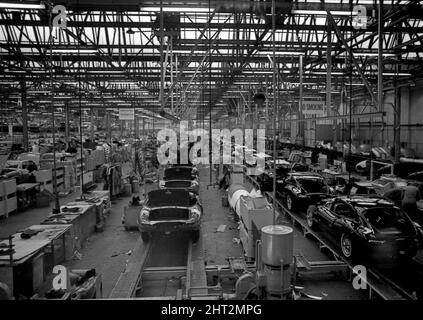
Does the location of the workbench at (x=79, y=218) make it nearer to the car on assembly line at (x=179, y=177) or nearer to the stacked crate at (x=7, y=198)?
the car on assembly line at (x=179, y=177)

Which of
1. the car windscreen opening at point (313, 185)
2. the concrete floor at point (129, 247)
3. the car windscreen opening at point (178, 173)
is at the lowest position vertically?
the concrete floor at point (129, 247)

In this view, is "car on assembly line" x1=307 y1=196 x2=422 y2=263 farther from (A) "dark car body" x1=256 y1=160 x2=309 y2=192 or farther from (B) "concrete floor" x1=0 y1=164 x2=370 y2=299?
(A) "dark car body" x1=256 y1=160 x2=309 y2=192

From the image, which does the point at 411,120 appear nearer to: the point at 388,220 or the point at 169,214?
the point at 388,220

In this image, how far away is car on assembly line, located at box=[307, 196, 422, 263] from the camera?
6.35 meters

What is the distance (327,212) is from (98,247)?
210 inches

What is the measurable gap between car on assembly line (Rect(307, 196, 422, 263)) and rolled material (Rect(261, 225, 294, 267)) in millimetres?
3042

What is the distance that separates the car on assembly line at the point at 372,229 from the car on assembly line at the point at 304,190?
2209 mm

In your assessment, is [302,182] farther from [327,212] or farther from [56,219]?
[56,219]

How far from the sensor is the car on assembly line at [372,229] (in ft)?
20.8

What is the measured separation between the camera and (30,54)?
631 inches

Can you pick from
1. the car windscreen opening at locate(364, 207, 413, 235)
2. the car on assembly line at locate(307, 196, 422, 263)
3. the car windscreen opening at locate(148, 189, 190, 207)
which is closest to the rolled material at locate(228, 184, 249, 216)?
the car windscreen opening at locate(148, 189, 190, 207)

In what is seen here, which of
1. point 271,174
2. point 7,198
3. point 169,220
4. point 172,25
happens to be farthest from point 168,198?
point 271,174

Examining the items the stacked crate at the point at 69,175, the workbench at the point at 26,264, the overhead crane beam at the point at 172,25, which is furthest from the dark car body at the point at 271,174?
the workbench at the point at 26,264

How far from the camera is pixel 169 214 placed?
26.3 feet
